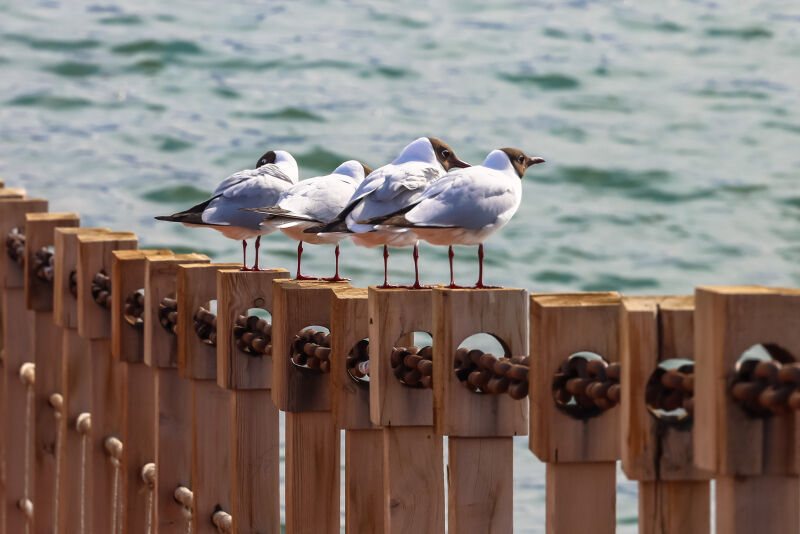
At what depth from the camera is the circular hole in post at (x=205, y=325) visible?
3072 millimetres

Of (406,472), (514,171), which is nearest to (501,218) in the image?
(514,171)

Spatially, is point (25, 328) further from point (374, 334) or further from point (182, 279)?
point (374, 334)

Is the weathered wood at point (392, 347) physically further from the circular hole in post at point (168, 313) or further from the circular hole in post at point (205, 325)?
the circular hole in post at point (168, 313)

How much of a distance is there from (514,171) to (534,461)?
22.6ft

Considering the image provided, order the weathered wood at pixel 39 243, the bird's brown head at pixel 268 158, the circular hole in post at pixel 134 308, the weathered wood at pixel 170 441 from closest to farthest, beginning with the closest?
the bird's brown head at pixel 268 158 → the weathered wood at pixel 170 441 → the circular hole in post at pixel 134 308 → the weathered wood at pixel 39 243

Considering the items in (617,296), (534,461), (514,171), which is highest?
(514,171)

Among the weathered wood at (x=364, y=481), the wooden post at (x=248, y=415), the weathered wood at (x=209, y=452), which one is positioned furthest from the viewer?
the weathered wood at (x=209, y=452)

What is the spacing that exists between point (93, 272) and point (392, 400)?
6.11 ft

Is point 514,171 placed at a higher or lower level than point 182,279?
higher

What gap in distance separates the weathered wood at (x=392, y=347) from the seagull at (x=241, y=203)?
764 mm

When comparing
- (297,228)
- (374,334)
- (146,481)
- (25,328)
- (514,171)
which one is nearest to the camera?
(374,334)

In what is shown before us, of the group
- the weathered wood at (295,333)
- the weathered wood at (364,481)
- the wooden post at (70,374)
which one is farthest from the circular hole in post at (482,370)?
the wooden post at (70,374)

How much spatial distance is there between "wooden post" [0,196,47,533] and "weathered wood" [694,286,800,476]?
3.87 m

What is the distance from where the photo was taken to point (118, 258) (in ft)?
11.8
